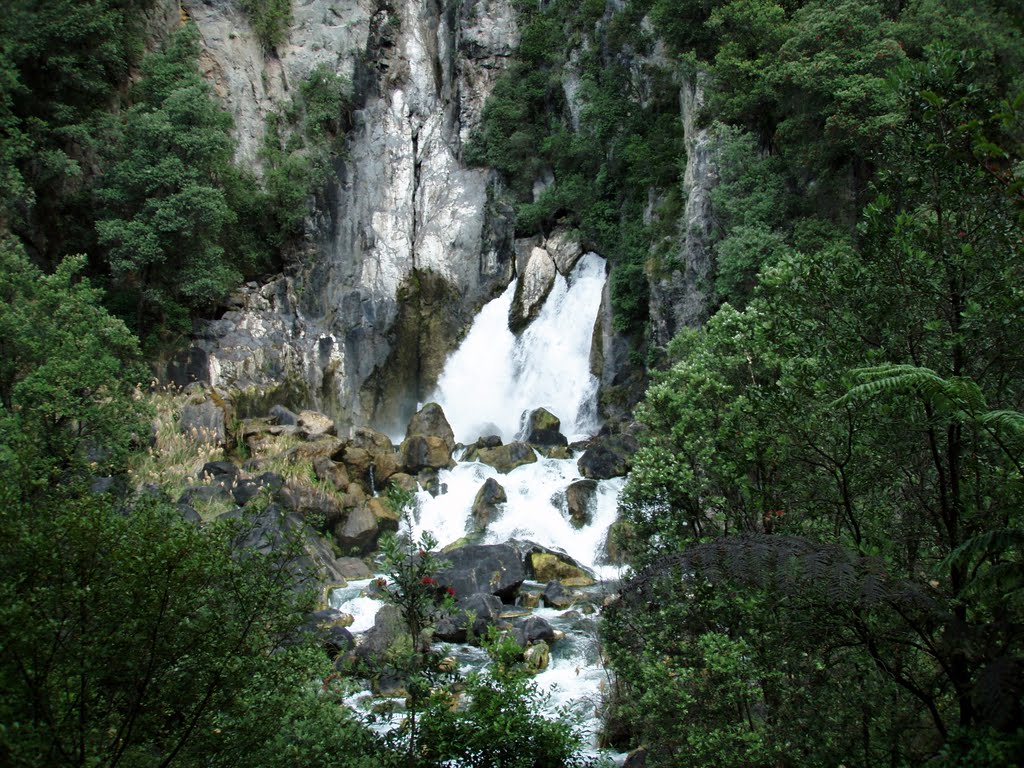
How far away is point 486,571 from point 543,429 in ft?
27.9

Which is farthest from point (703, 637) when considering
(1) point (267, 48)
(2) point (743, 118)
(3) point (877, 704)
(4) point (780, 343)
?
(1) point (267, 48)

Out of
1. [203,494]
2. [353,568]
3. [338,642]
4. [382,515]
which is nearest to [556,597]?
[338,642]

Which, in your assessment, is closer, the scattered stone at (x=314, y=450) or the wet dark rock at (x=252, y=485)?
the wet dark rock at (x=252, y=485)

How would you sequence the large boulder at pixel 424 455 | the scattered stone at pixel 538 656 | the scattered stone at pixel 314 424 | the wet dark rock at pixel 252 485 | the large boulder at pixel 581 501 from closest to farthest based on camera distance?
the scattered stone at pixel 538 656
the wet dark rock at pixel 252 485
the large boulder at pixel 581 501
the large boulder at pixel 424 455
the scattered stone at pixel 314 424

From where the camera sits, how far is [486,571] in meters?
14.1

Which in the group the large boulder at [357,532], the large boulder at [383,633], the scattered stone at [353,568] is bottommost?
the large boulder at [383,633]

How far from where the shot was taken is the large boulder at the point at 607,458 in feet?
60.1

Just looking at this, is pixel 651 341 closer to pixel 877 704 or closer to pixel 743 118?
pixel 743 118

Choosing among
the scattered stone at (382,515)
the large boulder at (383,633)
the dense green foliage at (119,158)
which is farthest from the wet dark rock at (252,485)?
the dense green foliage at (119,158)

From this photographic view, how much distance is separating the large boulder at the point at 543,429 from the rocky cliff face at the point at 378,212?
6656mm

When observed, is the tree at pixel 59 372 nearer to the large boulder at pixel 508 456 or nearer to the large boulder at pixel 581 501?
the large boulder at pixel 508 456

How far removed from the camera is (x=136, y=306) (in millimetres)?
22297

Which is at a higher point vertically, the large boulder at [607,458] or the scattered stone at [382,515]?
the large boulder at [607,458]

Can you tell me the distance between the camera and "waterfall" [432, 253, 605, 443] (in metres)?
24.6
